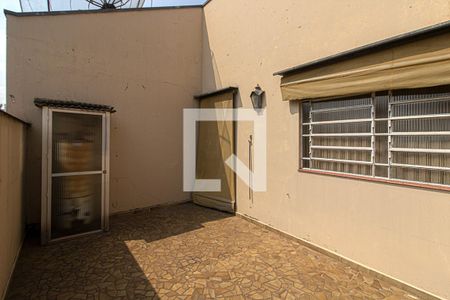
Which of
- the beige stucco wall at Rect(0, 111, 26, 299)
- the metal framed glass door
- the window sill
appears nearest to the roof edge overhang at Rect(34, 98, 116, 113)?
the metal framed glass door

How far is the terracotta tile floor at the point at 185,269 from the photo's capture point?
2.70 metres

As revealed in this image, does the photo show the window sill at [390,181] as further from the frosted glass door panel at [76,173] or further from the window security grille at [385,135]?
the frosted glass door panel at [76,173]

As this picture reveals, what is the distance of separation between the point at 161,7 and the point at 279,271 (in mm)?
6097

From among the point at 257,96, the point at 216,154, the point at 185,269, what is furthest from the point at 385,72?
the point at 216,154

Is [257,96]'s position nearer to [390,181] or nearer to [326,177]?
[326,177]

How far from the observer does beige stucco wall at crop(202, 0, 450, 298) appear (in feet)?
8.55

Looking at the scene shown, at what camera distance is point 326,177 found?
3604 millimetres

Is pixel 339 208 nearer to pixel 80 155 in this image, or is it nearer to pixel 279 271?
pixel 279 271

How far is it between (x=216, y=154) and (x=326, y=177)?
2849 mm

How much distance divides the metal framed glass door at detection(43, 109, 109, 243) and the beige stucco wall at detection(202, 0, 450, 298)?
276 cm

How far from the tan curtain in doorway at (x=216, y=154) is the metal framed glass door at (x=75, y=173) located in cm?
241

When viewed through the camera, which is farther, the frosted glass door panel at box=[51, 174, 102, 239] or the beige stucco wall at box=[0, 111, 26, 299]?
the frosted glass door panel at box=[51, 174, 102, 239]

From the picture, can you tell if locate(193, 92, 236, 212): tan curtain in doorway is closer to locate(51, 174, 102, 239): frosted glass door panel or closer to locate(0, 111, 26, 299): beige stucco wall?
locate(51, 174, 102, 239): frosted glass door panel

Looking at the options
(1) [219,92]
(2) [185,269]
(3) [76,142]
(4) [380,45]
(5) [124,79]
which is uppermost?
(5) [124,79]
